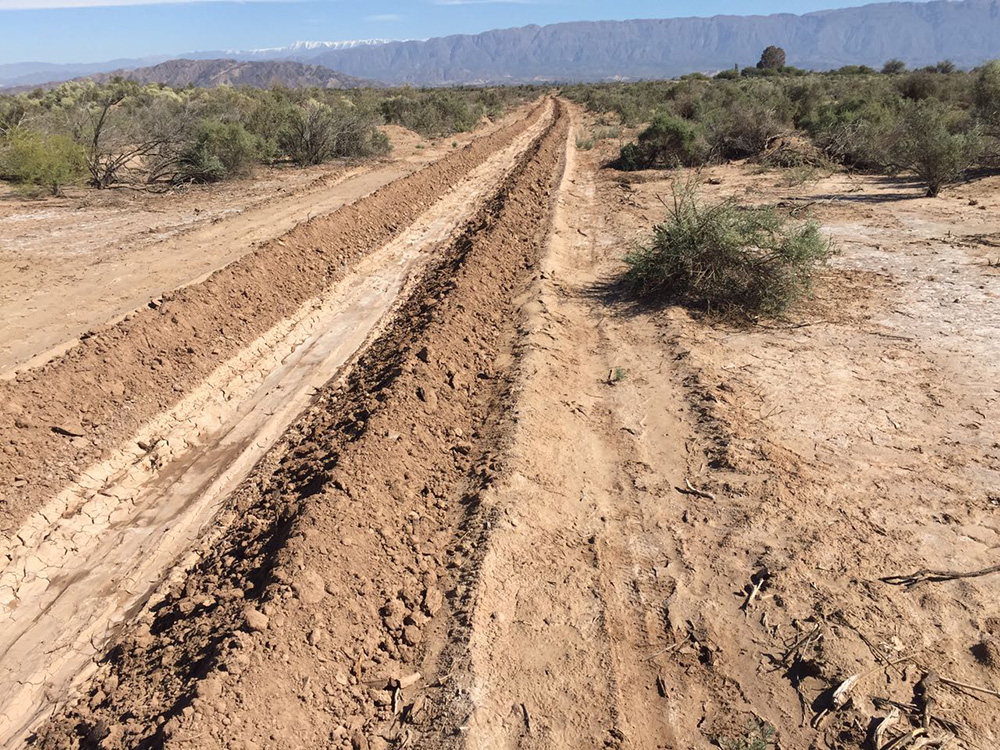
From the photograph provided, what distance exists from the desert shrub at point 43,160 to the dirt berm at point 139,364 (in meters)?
9.41

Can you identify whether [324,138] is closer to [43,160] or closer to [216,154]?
[216,154]

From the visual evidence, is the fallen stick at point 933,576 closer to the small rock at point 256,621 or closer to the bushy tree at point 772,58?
the small rock at point 256,621

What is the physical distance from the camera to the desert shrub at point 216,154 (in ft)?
62.1

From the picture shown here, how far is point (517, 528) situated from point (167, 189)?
17524mm

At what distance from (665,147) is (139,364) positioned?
17382mm

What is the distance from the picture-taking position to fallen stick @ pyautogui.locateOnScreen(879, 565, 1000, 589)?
418 cm

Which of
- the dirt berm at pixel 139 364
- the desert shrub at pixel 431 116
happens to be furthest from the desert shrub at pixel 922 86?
the dirt berm at pixel 139 364

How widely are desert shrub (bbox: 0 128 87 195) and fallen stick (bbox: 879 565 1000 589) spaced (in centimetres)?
1992

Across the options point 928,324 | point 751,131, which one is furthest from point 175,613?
point 751,131

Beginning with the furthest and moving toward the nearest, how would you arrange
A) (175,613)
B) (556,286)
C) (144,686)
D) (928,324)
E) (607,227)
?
1. (607,227)
2. (556,286)
3. (928,324)
4. (175,613)
5. (144,686)

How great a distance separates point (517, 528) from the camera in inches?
191

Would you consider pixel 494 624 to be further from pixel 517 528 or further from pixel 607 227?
pixel 607 227

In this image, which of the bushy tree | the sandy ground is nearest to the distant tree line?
the sandy ground

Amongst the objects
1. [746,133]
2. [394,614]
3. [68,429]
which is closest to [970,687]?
[394,614]
